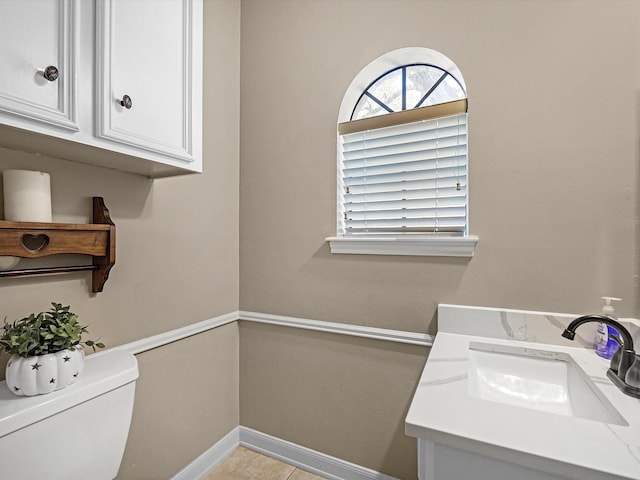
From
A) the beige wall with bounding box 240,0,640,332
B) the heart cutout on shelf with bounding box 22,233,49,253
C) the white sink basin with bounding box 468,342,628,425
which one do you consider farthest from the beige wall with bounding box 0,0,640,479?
the white sink basin with bounding box 468,342,628,425

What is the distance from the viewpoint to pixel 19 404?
2.89 feet

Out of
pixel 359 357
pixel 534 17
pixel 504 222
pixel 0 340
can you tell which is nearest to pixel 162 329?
pixel 0 340

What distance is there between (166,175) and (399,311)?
46.1 inches

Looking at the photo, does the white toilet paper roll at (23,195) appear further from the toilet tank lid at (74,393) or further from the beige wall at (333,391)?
the beige wall at (333,391)

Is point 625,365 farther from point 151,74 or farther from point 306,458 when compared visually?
point 151,74

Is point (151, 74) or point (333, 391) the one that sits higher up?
point (151, 74)

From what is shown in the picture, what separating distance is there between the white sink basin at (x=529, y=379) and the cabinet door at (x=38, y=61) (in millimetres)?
1343

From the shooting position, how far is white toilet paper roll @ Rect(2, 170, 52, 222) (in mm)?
982

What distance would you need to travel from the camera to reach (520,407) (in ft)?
2.60

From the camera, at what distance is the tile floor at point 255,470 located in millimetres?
1709

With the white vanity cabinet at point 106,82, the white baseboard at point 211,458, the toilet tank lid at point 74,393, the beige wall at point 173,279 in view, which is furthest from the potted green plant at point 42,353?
the white baseboard at point 211,458

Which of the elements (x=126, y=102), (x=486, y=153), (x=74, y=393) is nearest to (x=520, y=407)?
(x=486, y=153)

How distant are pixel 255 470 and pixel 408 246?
139cm

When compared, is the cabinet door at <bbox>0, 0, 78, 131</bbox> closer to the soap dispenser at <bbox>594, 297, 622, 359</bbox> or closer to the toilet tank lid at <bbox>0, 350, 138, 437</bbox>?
the toilet tank lid at <bbox>0, 350, 138, 437</bbox>
